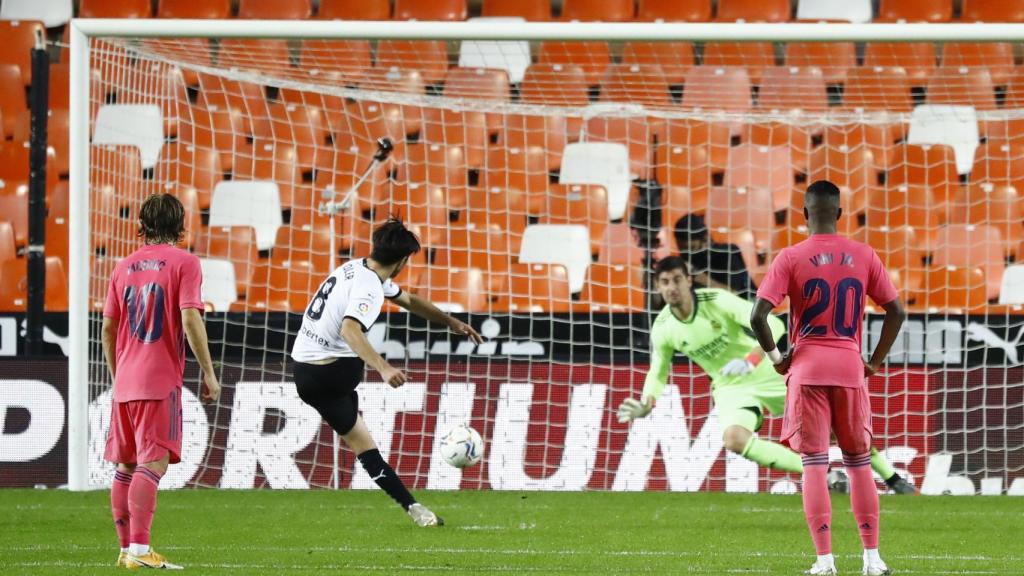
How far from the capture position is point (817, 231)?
5.20m

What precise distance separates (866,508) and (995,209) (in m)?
6.91

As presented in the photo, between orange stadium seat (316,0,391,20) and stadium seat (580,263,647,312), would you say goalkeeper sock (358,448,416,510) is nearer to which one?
stadium seat (580,263,647,312)

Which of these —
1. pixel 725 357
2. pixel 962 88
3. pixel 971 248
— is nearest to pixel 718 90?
pixel 962 88

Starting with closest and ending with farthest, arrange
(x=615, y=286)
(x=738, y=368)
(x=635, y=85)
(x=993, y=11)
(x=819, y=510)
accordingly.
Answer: (x=819, y=510)
(x=738, y=368)
(x=615, y=286)
(x=635, y=85)
(x=993, y=11)

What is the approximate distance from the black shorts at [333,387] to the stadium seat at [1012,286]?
18.1 feet

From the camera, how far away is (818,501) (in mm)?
5094

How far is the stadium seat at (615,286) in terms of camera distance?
34.6 feet

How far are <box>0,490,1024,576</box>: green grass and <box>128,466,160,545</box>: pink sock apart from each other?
0.69 feet

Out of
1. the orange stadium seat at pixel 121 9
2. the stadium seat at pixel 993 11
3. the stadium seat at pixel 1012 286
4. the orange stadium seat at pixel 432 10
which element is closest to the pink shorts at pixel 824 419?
the stadium seat at pixel 1012 286

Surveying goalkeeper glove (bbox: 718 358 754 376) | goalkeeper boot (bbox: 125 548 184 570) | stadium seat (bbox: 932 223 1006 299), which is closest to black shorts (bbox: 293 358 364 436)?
goalkeeper boot (bbox: 125 548 184 570)

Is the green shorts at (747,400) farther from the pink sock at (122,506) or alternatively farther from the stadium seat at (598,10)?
the stadium seat at (598,10)

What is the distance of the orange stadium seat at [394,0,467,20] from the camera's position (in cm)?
1284

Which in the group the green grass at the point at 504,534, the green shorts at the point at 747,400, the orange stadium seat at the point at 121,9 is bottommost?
the green grass at the point at 504,534

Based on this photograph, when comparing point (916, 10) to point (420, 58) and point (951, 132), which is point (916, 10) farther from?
point (420, 58)
